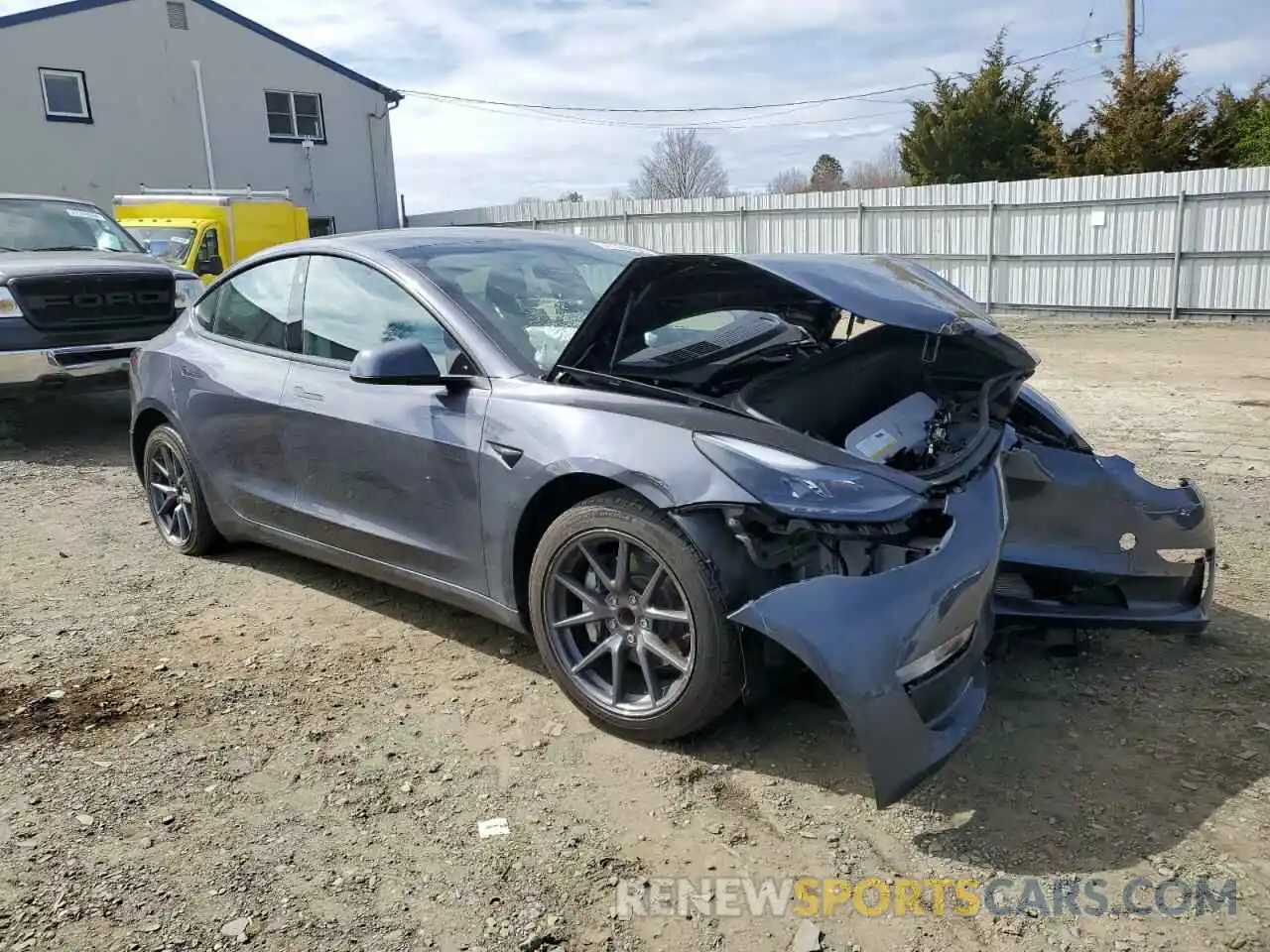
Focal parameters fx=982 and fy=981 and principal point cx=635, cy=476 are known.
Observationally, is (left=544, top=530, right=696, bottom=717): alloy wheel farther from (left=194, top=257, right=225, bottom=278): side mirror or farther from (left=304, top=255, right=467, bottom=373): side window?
(left=194, top=257, right=225, bottom=278): side mirror

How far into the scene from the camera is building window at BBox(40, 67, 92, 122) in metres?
22.3

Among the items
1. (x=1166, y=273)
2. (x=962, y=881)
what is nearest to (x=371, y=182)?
(x=1166, y=273)

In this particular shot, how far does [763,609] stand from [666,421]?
681mm

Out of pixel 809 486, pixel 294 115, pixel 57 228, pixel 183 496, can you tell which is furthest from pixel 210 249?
pixel 294 115

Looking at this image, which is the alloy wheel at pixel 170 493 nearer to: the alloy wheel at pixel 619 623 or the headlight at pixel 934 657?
the alloy wheel at pixel 619 623

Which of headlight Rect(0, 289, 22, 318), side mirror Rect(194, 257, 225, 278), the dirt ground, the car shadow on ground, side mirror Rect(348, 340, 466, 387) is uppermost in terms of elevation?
side mirror Rect(194, 257, 225, 278)

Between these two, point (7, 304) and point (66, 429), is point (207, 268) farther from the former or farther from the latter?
point (7, 304)

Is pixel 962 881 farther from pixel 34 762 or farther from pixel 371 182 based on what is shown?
pixel 371 182

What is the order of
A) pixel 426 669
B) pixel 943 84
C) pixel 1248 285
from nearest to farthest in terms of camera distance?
pixel 426 669 → pixel 1248 285 → pixel 943 84

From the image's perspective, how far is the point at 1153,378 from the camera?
10.2m

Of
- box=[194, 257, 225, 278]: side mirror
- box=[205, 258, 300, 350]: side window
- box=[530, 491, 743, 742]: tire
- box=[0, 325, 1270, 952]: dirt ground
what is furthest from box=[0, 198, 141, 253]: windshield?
box=[530, 491, 743, 742]: tire

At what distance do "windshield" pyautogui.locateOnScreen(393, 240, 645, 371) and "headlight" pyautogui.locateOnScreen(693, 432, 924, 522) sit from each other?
94 cm

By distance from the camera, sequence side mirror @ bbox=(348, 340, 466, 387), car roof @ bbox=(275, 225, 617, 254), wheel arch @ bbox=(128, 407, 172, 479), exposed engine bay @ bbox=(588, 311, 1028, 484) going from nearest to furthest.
A: exposed engine bay @ bbox=(588, 311, 1028, 484) < side mirror @ bbox=(348, 340, 466, 387) < car roof @ bbox=(275, 225, 617, 254) < wheel arch @ bbox=(128, 407, 172, 479)

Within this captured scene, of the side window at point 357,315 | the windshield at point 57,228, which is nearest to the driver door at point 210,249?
the windshield at point 57,228
